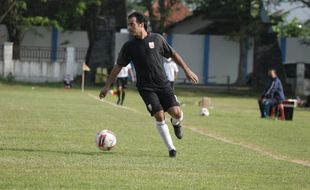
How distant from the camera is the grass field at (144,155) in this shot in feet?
30.5

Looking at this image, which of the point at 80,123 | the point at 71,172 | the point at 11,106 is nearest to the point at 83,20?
the point at 11,106

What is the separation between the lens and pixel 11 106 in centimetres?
2409

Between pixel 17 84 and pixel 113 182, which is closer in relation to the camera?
pixel 113 182

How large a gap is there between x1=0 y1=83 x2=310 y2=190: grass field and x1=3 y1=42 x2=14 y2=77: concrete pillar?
2663 centimetres

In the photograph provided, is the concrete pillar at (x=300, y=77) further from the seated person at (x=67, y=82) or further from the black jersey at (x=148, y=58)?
the black jersey at (x=148, y=58)

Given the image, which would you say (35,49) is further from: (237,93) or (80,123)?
(80,123)

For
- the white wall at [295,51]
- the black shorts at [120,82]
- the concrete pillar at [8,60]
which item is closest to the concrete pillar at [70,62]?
the concrete pillar at [8,60]

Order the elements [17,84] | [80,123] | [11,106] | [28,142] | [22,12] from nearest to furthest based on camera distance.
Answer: [28,142] < [80,123] < [11,106] < [17,84] < [22,12]

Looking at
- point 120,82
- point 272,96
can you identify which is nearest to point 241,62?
point 120,82

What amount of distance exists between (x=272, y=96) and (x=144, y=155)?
1360 cm

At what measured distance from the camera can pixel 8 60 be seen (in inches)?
1866

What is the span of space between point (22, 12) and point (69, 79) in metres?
10.2

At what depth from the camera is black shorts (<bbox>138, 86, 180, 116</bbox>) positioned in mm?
12172

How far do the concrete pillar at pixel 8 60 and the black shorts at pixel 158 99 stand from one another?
1417 inches
